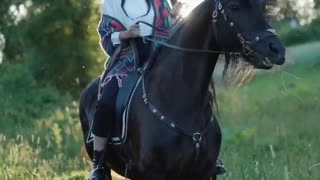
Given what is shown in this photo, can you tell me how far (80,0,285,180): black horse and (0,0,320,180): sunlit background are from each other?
0.24 m

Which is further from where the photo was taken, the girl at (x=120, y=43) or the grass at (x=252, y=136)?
the grass at (x=252, y=136)

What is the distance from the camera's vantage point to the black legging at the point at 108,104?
6934 mm

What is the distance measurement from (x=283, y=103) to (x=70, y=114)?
262 inches

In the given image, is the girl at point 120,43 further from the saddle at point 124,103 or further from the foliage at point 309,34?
the foliage at point 309,34

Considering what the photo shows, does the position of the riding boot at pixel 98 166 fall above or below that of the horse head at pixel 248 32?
below

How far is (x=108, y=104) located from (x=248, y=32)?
1.59m

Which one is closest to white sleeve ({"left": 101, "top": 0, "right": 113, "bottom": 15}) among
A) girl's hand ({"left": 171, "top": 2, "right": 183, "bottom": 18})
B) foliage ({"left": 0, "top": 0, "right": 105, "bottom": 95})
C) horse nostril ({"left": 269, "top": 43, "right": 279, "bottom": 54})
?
girl's hand ({"left": 171, "top": 2, "right": 183, "bottom": 18})

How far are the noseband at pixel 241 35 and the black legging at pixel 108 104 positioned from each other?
1062 mm

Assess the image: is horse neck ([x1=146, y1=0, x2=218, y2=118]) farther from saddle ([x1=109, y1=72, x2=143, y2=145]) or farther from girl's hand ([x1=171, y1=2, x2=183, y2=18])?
girl's hand ([x1=171, y1=2, x2=183, y2=18])

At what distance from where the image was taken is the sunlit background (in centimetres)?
953

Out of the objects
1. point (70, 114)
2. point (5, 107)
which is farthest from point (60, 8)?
point (70, 114)

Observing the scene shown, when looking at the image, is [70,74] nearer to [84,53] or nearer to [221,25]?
[84,53]

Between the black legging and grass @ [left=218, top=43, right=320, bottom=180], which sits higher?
the black legging

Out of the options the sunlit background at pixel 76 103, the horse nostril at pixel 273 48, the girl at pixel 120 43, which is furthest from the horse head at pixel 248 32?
the girl at pixel 120 43
